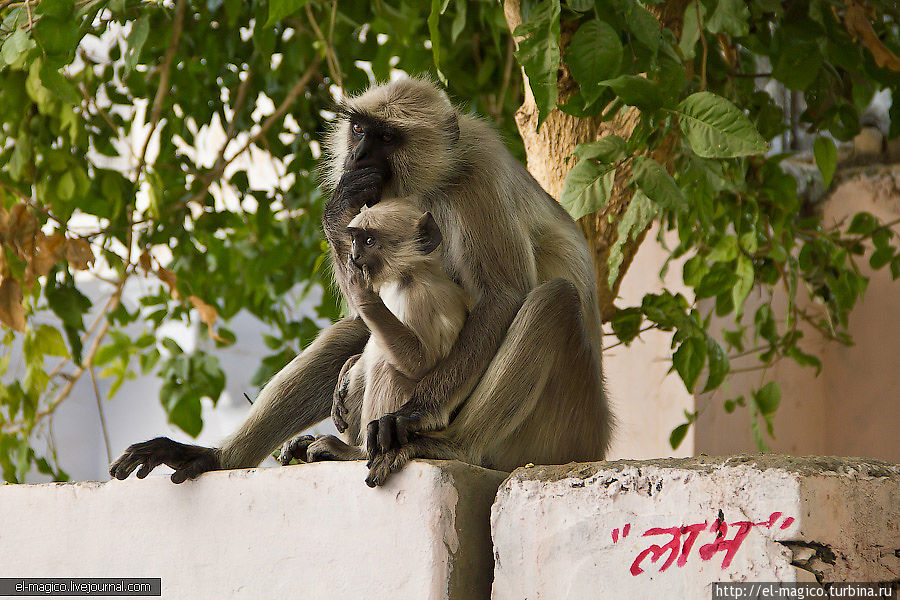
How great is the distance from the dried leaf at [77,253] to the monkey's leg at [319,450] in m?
0.98

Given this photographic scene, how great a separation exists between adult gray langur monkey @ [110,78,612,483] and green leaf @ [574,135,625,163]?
0.75ft

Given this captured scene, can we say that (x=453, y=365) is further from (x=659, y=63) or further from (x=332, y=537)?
(x=659, y=63)

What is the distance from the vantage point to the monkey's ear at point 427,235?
6.94 feet

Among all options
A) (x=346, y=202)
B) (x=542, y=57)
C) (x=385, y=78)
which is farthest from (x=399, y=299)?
(x=385, y=78)

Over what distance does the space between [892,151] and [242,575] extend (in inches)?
147

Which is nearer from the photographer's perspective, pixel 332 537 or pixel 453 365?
pixel 332 537

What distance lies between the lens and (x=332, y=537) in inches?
71.6

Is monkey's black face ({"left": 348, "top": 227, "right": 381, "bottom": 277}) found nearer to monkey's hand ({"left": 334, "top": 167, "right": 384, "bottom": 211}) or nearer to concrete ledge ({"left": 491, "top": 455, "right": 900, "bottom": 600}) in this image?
monkey's hand ({"left": 334, "top": 167, "right": 384, "bottom": 211})

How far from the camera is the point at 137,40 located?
2.74 m

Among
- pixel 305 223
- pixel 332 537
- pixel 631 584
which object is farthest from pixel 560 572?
pixel 305 223

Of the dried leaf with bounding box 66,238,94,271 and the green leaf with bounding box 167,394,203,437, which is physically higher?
the dried leaf with bounding box 66,238,94,271

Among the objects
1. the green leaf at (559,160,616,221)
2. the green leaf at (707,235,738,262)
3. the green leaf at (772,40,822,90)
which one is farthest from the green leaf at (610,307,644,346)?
the green leaf at (559,160,616,221)

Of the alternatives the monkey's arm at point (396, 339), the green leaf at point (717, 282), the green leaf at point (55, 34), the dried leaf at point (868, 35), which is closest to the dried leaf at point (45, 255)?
the green leaf at point (55, 34)

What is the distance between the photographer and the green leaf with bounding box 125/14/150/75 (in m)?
2.71
